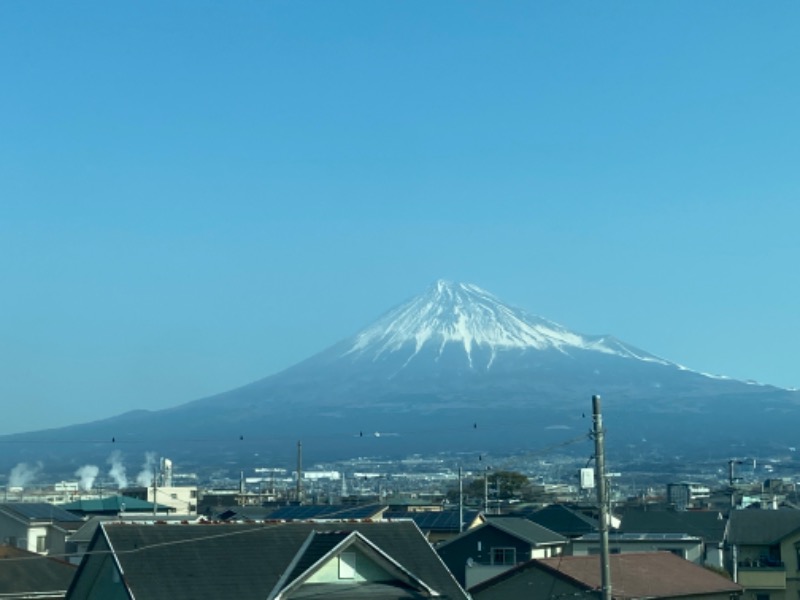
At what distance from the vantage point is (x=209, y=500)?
7056cm

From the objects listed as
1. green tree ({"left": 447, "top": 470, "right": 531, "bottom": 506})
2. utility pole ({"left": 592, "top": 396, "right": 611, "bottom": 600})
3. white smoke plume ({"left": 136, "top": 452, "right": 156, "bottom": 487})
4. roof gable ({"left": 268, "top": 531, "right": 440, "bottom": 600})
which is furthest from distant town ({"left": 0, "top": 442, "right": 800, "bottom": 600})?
white smoke plume ({"left": 136, "top": 452, "right": 156, "bottom": 487})

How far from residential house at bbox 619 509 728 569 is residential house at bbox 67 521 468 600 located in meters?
15.1

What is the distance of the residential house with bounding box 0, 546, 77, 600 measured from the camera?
2569 centimetres

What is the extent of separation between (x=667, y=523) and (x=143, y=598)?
2155cm

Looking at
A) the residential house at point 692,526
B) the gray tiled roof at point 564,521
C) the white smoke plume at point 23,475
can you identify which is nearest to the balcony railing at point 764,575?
the residential house at point 692,526

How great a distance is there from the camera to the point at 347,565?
20875mm

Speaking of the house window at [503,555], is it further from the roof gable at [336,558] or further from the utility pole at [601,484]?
the utility pole at [601,484]

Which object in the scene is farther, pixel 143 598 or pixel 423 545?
pixel 423 545

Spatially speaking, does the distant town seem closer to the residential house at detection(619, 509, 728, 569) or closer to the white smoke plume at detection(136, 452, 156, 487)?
the residential house at detection(619, 509, 728, 569)

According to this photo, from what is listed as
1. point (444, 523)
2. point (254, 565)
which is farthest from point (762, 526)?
point (254, 565)

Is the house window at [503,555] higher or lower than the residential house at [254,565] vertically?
lower

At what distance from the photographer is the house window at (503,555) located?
32.6 meters

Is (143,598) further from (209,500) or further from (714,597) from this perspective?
(209,500)

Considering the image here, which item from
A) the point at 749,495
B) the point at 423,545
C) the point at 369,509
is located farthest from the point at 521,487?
the point at 423,545
